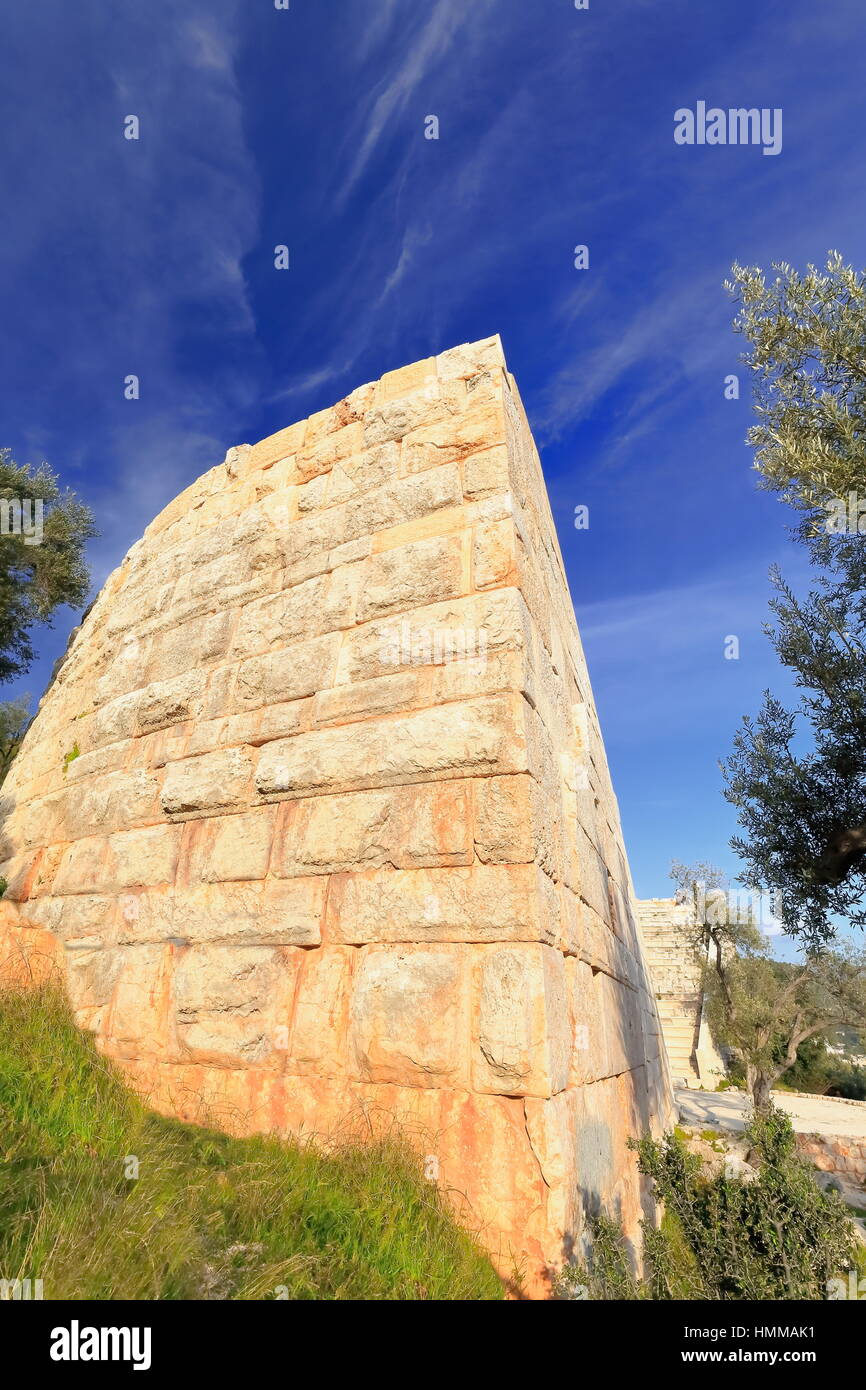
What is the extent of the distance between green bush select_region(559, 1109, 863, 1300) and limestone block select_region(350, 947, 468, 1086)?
0.77 m

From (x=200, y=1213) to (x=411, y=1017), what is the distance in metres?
0.93

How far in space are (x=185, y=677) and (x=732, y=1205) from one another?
3981 millimetres

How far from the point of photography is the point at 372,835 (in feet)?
9.86

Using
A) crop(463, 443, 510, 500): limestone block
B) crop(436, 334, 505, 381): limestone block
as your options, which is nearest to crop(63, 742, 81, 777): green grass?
crop(463, 443, 510, 500): limestone block

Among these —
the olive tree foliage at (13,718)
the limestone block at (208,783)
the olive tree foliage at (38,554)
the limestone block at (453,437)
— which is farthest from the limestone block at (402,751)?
the olive tree foliage at (13,718)

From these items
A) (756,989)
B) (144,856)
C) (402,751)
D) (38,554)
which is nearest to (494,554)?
(402,751)

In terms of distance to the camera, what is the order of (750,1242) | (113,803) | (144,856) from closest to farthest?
(750,1242) → (144,856) → (113,803)

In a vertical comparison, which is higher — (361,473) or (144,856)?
(361,473)

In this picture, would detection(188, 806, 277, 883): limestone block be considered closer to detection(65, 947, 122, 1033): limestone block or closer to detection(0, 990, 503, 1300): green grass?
detection(65, 947, 122, 1033): limestone block

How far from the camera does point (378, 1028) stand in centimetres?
268

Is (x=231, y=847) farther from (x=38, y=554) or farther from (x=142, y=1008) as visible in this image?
(x=38, y=554)

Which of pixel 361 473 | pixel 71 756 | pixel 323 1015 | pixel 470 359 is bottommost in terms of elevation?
pixel 323 1015

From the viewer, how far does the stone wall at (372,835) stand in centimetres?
251
